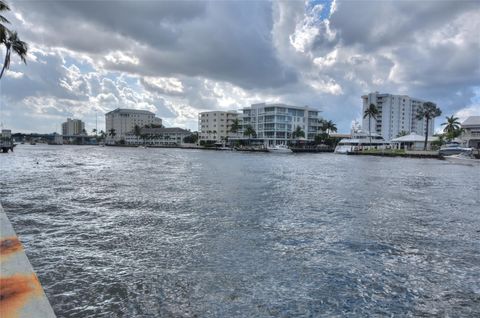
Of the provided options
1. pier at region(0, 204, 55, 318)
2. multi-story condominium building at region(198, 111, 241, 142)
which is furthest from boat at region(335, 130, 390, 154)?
pier at region(0, 204, 55, 318)

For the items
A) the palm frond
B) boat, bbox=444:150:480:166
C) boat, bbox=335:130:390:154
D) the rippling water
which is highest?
the palm frond

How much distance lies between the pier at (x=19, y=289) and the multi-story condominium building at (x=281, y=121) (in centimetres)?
12784

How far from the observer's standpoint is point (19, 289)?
435 cm

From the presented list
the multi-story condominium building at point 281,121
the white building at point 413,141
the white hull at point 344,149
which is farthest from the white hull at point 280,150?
the white building at point 413,141

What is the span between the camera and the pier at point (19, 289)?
3.83 m

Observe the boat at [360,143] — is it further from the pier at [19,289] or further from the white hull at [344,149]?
the pier at [19,289]

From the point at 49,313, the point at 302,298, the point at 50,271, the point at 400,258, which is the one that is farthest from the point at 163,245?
the point at 400,258

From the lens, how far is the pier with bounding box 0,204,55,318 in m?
3.83

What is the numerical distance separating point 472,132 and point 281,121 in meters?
63.8

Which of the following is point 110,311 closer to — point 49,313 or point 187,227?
point 49,313

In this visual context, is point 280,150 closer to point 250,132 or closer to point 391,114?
point 250,132

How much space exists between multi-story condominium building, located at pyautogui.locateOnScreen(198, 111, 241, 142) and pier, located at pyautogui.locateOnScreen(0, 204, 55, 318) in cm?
16337

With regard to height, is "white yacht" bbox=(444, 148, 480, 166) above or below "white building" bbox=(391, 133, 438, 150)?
below

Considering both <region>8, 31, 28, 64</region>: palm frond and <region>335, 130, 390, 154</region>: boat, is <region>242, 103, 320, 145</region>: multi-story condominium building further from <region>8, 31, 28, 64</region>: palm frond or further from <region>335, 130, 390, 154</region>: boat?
<region>8, 31, 28, 64</region>: palm frond
